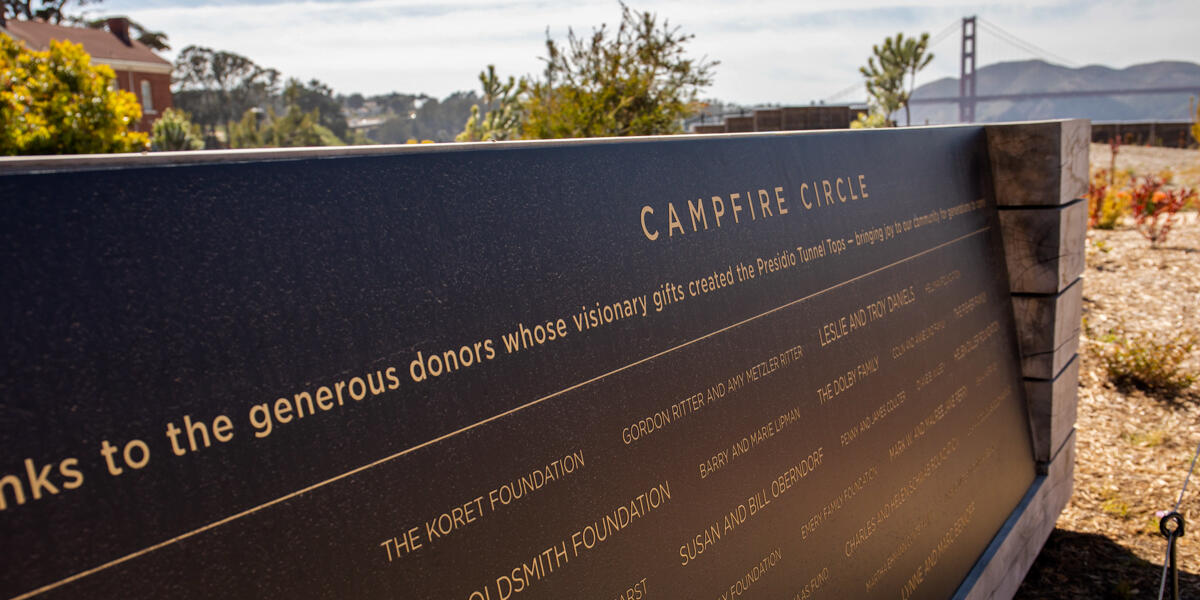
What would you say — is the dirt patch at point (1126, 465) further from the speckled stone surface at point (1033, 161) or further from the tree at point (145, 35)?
the tree at point (145, 35)

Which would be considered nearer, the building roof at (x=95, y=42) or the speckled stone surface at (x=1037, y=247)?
the speckled stone surface at (x=1037, y=247)

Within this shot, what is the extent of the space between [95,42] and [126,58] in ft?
5.91

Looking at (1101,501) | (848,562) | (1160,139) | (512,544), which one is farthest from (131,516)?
(1160,139)

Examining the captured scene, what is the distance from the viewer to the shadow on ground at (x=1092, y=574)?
355 centimetres

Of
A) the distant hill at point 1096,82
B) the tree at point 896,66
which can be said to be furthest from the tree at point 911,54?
the distant hill at point 1096,82

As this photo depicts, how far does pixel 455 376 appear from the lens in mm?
1220

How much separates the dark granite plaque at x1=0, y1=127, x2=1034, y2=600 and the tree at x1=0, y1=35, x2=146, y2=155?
1662cm

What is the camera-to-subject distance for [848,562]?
2184 millimetres

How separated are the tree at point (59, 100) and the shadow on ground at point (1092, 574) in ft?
54.9

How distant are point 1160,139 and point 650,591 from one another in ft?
101

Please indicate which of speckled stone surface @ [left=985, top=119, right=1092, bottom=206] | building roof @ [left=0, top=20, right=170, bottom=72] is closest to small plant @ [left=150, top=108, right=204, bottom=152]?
building roof @ [left=0, top=20, right=170, bottom=72]

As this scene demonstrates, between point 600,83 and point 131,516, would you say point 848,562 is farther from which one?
point 600,83

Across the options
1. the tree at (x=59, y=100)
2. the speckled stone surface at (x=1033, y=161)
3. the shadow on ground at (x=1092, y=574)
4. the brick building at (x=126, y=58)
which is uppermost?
the brick building at (x=126, y=58)

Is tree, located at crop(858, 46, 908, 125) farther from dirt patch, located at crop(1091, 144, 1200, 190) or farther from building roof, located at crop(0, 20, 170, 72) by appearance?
building roof, located at crop(0, 20, 170, 72)
